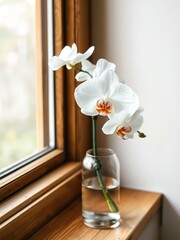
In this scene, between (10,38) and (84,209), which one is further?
(10,38)

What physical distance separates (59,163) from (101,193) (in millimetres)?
249

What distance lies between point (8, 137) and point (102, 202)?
828mm

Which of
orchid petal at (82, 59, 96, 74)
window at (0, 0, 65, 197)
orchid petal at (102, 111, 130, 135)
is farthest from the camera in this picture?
window at (0, 0, 65, 197)

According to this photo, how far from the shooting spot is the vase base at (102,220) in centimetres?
128

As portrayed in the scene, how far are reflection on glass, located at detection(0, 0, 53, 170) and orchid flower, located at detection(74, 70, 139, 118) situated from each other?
0.40m

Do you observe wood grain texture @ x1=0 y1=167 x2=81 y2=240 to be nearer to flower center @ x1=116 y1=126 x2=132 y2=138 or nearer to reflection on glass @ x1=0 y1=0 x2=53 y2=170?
reflection on glass @ x1=0 y1=0 x2=53 y2=170

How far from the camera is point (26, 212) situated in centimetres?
120

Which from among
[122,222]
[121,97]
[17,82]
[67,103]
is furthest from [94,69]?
[17,82]

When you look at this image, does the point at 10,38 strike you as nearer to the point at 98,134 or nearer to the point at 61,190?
the point at 98,134

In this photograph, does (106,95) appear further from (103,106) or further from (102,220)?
(102,220)

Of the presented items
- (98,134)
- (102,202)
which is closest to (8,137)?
(98,134)

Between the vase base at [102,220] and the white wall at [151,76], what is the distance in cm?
28

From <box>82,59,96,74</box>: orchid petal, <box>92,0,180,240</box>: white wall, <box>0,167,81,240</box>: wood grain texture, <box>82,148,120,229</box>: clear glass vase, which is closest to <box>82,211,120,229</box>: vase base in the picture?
<box>82,148,120,229</box>: clear glass vase

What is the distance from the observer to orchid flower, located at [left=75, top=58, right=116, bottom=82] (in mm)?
1146
